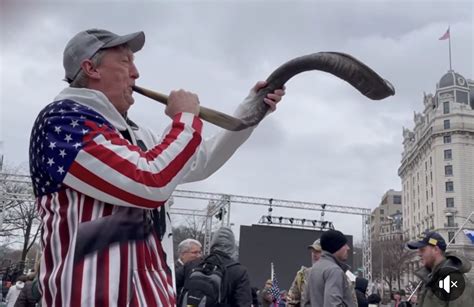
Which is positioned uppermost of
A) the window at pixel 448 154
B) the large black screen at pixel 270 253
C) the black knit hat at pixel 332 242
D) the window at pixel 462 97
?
the window at pixel 462 97

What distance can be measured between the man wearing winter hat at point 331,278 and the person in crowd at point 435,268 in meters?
0.84

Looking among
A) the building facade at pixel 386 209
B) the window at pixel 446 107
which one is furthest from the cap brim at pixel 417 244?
the building facade at pixel 386 209

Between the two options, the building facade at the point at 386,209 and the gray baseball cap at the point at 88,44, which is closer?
the gray baseball cap at the point at 88,44

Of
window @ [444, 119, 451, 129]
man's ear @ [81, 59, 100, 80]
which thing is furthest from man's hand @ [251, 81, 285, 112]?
window @ [444, 119, 451, 129]

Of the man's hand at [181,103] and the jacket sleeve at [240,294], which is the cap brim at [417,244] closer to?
the jacket sleeve at [240,294]

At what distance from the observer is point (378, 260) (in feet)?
221

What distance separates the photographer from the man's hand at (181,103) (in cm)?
166

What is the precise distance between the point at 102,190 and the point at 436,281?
11.3ft

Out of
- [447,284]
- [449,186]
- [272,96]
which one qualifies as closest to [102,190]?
[272,96]

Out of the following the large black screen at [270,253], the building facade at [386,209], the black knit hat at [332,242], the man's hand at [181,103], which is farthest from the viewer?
the building facade at [386,209]

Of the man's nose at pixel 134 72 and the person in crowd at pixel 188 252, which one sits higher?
the man's nose at pixel 134 72

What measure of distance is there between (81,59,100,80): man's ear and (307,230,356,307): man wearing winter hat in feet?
13.2

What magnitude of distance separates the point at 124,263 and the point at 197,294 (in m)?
3.40

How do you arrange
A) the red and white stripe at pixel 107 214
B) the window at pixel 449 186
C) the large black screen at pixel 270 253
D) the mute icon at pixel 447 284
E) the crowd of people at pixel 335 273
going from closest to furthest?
the red and white stripe at pixel 107 214, the mute icon at pixel 447 284, the crowd of people at pixel 335 273, the large black screen at pixel 270 253, the window at pixel 449 186
